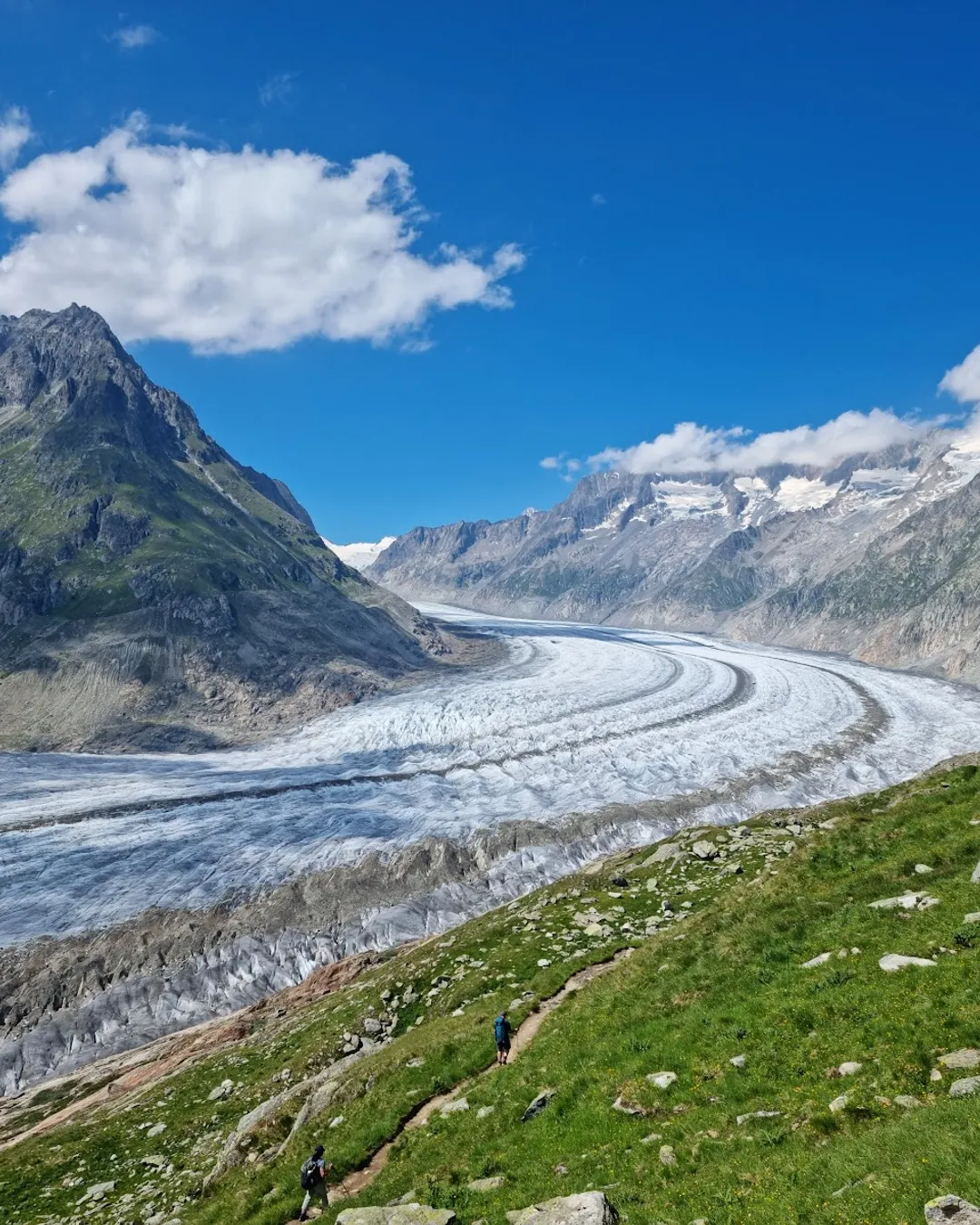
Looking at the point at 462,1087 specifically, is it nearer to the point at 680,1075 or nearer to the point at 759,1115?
the point at 680,1075

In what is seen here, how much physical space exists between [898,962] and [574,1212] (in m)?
10.1

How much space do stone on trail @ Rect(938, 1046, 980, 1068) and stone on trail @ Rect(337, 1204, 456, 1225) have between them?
31.7 ft

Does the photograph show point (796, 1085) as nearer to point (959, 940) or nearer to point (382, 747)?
point (959, 940)

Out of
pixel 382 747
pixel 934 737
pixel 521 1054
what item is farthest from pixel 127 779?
pixel 934 737

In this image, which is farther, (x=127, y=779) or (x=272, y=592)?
(x=272, y=592)

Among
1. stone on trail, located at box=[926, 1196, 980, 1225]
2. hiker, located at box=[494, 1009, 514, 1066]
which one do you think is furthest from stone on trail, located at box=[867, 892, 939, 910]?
stone on trail, located at box=[926, 1196, 980, 1225]

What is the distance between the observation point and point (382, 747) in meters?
110

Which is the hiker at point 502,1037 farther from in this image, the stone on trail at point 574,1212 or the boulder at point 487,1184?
the stone on trail at point 574,1212

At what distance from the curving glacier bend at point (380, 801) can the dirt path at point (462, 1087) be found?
1419 inches

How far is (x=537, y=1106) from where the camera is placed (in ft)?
55.2

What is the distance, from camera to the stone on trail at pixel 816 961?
1842 cm

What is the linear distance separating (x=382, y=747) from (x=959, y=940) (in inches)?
3906

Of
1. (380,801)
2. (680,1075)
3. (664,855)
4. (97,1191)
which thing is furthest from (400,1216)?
(380,801)

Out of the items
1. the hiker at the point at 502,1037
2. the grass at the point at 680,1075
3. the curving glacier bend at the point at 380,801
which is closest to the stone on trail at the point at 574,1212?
the grass at the point at 680,1075
